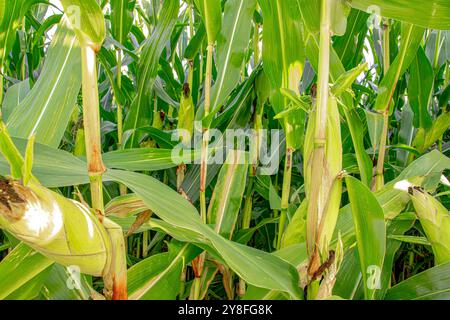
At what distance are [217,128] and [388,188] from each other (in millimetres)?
447

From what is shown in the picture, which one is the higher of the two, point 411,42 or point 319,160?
point 411,42

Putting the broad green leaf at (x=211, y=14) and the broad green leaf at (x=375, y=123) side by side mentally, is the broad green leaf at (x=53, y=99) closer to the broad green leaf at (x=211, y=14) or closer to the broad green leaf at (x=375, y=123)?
the broad green leaf at (x=211, y=14)

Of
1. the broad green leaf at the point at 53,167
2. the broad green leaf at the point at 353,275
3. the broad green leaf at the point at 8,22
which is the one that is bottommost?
the broad green leaf at the point at 353,275

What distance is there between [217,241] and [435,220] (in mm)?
266

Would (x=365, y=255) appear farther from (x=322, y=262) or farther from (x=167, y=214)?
(x=167, y=214)

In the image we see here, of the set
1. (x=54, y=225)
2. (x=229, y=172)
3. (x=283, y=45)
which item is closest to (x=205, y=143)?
(x=229, y=172)

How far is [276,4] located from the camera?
0.72m

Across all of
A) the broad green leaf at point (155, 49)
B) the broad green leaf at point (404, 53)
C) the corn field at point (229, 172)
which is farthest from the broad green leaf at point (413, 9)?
the broad green leaf at point (155, 49)

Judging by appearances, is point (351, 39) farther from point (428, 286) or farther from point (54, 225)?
point (54, 225)

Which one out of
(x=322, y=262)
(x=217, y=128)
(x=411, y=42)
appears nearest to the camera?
(x=322, y=262)

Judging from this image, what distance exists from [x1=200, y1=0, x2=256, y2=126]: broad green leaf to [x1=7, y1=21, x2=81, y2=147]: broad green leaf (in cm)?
27

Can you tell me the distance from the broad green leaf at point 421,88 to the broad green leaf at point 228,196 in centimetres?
42

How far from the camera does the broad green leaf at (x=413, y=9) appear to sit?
539 millimetres
